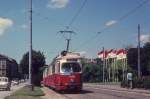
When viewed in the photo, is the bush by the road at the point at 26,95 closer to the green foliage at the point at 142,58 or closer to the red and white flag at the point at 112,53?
the green foliage at the point at 142,58

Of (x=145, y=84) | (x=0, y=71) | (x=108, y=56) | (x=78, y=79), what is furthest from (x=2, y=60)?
(x=78, y=79)

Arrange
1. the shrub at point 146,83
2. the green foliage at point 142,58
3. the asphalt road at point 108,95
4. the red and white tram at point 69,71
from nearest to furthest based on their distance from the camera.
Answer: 1. the asphalt road at point 108,95
2. the red and white tram at point 69,71
3. the shrub at point 146,83
4. the green foliage at point 142,58

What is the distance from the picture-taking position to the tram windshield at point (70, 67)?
129 feet

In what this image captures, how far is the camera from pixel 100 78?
12519 centimetres

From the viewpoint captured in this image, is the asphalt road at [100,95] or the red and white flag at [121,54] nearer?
the asphalt road at [100,95]

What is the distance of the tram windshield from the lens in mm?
39188

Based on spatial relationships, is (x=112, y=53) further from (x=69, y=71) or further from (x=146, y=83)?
(x=69, y=71)

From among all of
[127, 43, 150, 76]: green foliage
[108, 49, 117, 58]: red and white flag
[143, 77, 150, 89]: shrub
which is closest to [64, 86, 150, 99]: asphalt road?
[143, 77, 150, 89]: shrub

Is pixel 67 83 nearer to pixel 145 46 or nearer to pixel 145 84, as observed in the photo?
pixel 145 84

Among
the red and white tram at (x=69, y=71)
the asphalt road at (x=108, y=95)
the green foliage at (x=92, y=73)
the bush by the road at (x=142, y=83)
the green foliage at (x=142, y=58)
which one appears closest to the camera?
the asphalt road at (x=108, y=95)

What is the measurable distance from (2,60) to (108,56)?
7154cm

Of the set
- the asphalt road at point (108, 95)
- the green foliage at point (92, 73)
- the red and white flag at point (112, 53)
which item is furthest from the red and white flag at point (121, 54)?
the asphalt road at point (108, 95)

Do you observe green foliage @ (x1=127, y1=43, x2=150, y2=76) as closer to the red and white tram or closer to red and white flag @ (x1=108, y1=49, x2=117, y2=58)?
red and white flag @ (x1=108, y1=49, x2=117, y2=58)

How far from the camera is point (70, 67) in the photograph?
39375 millimetres
